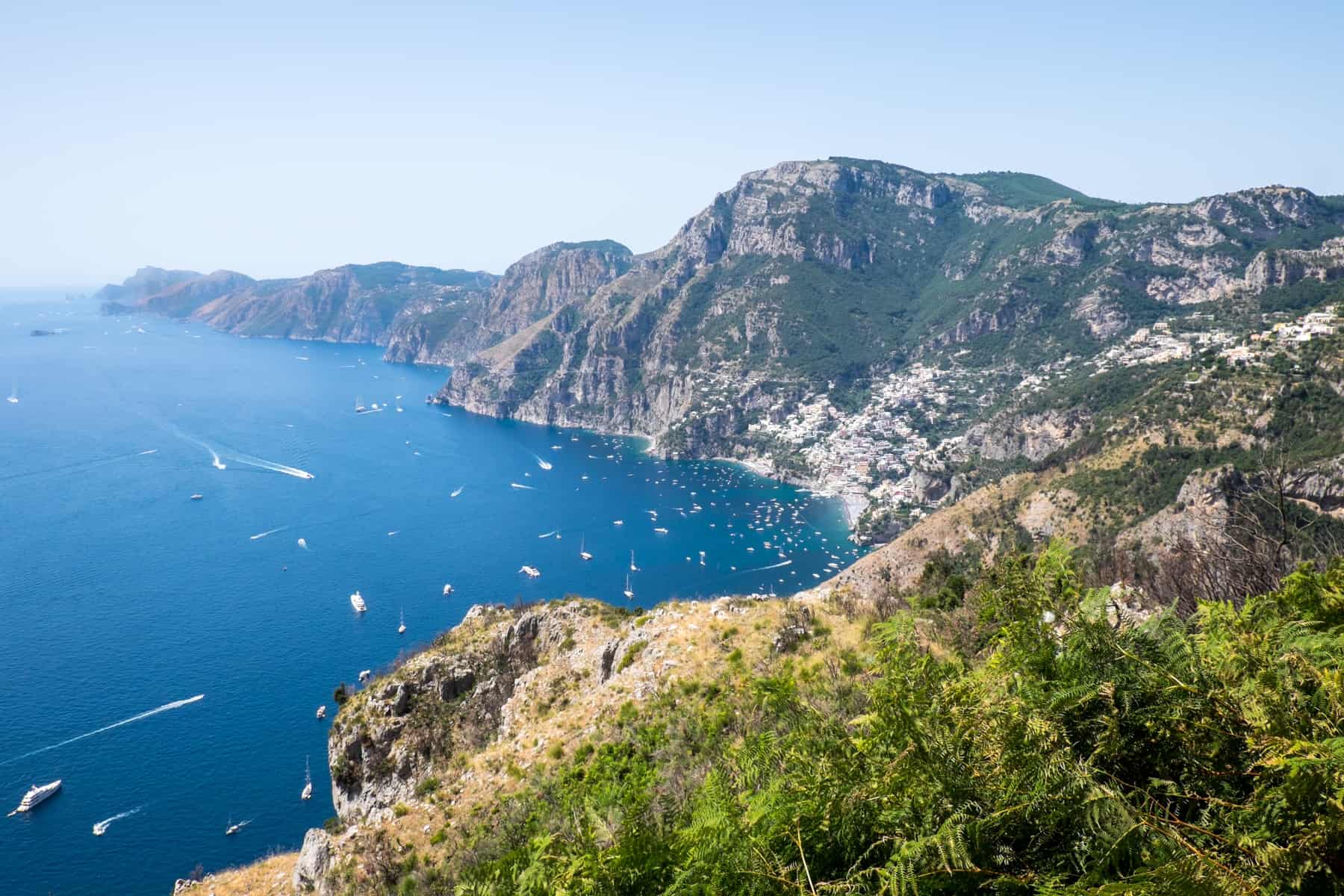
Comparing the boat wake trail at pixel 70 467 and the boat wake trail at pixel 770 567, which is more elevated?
the boat wake trail at pixel 70 467

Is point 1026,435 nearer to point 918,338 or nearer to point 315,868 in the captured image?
point 918,338

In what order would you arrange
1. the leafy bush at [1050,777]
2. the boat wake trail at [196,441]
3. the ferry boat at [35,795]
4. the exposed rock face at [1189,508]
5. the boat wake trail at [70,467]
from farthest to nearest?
the boat wake trail at [196,441]
the boat wake trail at [70,467]
the exposed rock face at [1189,508]
the ferry boat at [35,795]
the leafy bush at [1050,777]

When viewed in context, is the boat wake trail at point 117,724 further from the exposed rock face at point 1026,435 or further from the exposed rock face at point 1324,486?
the exposed rock face at point 1026,435

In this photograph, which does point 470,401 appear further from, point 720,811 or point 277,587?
point 720,811

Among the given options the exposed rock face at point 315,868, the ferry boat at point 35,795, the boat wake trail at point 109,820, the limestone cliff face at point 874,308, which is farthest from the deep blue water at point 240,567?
the exposed rock face at point 315,868

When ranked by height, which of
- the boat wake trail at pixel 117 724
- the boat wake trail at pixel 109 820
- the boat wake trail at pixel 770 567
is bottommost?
the boat wake trail at pixel 109 820

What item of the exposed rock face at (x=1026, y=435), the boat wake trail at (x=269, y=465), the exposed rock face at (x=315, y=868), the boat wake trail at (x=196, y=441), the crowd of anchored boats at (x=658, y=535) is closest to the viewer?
the exposed rock face at (x=315, y=868)
